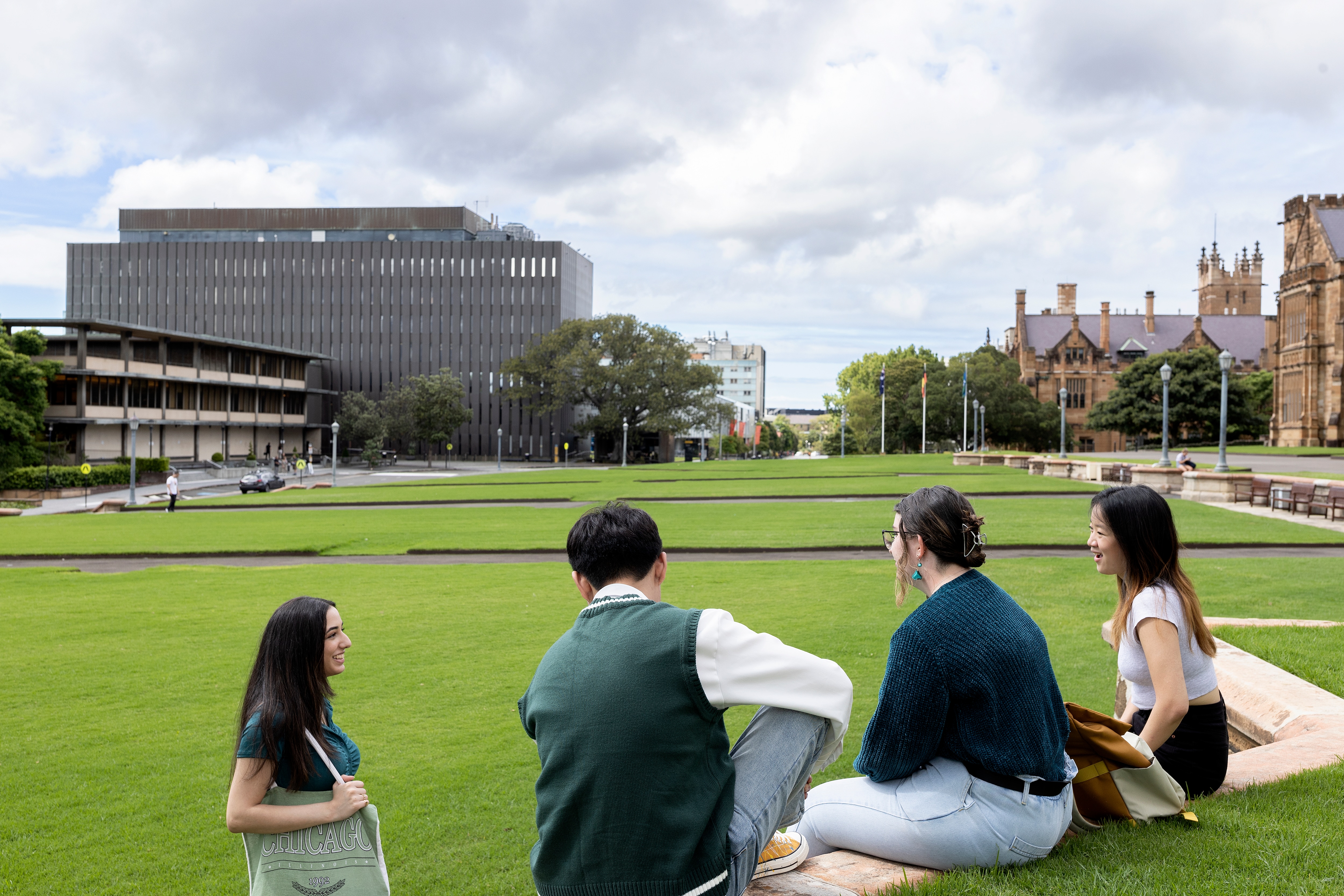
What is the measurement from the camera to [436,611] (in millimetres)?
12711

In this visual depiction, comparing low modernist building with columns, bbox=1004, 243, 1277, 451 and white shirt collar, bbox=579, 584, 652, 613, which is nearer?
white shirt collar, bbox=579, 584, 652, 613

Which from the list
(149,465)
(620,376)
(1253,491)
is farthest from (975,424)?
(149,465)

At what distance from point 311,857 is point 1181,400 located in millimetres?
87502

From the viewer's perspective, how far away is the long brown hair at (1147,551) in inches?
165

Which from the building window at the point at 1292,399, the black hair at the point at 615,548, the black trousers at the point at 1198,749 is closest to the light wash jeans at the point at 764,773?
the black hair at the point at 615,548

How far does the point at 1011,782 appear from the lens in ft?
11.4

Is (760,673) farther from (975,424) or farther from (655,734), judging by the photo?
(975,424)

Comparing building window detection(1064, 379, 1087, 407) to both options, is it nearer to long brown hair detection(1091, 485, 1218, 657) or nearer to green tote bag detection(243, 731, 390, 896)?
long brown hair detection(1091, 485, 1218, 657)

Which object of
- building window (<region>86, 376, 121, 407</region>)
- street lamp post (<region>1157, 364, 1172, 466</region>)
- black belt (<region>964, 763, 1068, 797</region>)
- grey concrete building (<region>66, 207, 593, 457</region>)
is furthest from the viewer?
grey concrete building (<region>66, 207, 593, 457</region>)

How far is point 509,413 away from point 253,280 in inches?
1376

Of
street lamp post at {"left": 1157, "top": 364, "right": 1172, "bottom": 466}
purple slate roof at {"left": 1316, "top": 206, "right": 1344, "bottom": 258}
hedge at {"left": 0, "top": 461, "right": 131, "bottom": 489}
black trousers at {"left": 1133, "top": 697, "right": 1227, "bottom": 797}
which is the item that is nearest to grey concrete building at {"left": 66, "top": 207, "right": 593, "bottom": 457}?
hedge at {"left": 0, "top": 461, "right": 131, "bottom": 489}

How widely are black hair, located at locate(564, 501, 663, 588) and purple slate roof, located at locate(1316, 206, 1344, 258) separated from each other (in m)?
81.7

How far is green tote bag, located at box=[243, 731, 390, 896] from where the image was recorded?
3.33 m

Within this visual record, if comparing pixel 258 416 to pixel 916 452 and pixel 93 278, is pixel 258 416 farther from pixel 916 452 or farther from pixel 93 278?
pixel 916 452
